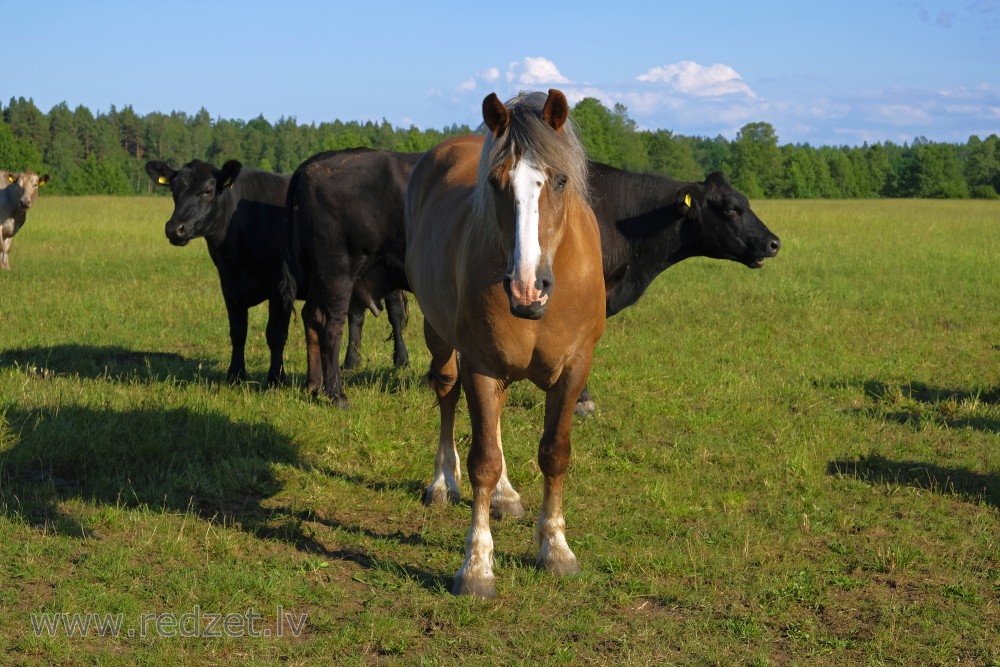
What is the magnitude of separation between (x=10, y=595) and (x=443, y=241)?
287 centimetres

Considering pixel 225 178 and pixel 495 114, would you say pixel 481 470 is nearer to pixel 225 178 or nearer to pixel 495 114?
pixel 495 114

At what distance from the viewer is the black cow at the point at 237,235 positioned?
369 inches

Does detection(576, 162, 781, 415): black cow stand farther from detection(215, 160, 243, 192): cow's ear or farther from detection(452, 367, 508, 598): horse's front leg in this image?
detection(452, 367, 508, 598): horse's front leg

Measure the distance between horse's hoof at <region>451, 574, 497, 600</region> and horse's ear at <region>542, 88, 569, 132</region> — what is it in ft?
7.31

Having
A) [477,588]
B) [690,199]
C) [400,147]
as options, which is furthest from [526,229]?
[400,147]

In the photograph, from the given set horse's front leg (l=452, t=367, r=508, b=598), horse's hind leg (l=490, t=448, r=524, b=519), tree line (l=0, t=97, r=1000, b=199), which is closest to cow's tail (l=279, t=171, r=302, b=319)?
horse's hind leg (l=490, t=448, r=524, b=519)

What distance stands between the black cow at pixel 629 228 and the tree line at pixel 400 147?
207ft

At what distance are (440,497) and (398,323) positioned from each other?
434 centimetres

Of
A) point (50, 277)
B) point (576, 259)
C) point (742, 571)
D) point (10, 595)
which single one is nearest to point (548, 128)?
point (576, 259)

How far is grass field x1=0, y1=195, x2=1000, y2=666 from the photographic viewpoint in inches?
175

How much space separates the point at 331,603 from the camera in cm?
482

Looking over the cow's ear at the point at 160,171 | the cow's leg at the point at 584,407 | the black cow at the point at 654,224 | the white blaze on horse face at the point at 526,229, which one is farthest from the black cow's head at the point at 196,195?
the white blaze on horse face at the point at 526,229

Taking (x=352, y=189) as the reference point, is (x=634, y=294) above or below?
below

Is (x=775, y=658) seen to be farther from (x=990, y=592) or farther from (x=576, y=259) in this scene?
(x=576, y=259)
